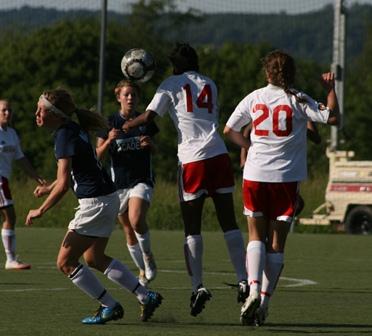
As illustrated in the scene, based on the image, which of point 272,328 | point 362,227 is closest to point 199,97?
point 272,328

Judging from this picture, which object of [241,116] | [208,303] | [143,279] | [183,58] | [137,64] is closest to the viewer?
[241,116]

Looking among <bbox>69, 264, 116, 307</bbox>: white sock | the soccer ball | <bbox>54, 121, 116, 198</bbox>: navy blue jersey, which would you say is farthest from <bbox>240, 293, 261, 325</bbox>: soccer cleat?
the soccer ball

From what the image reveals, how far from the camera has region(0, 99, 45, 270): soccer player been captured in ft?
58.1

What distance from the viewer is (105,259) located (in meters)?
11.0

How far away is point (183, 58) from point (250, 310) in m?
2.63

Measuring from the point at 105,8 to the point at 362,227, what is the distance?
26.4 ft

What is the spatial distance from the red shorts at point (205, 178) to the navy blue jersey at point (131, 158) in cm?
259

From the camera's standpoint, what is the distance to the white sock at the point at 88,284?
35.3ft

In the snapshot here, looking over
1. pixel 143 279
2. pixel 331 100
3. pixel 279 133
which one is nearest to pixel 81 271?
pixel 279 133

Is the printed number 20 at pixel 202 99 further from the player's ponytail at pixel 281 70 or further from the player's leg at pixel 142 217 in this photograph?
the player's leg at pixel 142 217

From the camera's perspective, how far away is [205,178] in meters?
12.0

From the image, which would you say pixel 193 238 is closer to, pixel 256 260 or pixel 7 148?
pixel 256 260

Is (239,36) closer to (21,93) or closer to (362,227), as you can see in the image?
(21,93)

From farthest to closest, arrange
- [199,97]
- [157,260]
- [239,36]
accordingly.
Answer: [239,36], [157,260], [199,97]
